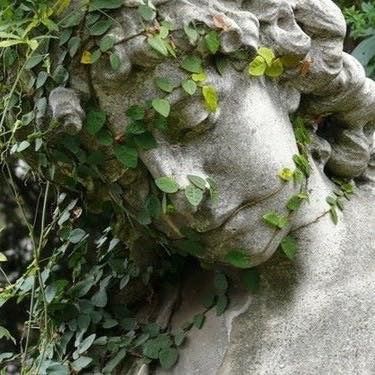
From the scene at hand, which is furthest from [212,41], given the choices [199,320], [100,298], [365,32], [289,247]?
[365,32]

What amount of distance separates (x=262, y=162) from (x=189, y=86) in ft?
0.55

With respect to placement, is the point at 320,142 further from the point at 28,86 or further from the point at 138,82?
the point at 28,86

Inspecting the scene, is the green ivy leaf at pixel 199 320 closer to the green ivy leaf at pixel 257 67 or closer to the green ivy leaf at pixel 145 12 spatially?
the green ivy leaf at pixel 257 67

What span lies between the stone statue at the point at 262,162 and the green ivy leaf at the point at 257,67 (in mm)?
13

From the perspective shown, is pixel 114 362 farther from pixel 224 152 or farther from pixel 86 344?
pixel 224 152

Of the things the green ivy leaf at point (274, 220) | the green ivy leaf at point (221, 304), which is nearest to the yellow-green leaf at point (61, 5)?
the green ivy leaf at point (274, 220)

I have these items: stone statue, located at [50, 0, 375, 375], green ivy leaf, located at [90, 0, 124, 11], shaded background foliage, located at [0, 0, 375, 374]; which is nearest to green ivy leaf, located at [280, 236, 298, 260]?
stone statue, located at [50, 0, 375, 375]

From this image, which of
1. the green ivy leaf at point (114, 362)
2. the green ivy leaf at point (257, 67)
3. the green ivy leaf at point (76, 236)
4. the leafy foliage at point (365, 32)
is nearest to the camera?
the green ivy leaf at point (257, 67)

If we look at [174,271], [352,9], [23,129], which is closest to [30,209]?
[352,9]

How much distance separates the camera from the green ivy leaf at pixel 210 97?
1545 millimetres

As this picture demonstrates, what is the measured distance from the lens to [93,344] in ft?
6.07

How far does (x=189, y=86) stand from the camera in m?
1.53

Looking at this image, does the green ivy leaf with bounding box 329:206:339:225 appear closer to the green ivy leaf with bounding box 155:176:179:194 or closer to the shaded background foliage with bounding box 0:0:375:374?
the shaded background foliage with bounding box 0:0:375:374

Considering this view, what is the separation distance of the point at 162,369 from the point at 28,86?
519mm
